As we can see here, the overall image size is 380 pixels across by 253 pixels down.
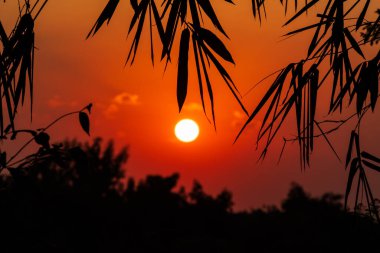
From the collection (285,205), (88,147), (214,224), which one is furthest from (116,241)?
(88,147)

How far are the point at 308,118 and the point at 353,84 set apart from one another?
13.4 inches

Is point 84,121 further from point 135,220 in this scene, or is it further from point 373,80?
point 135,220

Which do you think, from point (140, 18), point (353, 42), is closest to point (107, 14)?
point (140, 18)

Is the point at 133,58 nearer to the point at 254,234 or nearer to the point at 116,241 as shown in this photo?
the point at 116,241

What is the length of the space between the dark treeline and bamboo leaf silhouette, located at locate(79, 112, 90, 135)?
0.40 feet

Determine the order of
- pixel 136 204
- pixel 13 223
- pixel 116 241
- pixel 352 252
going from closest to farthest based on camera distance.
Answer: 1. pixel 13 223
2. pixel 352 252
3. pixel 116 241
4. pixel 136 204

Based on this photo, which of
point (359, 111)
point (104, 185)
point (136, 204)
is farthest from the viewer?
point (104, 185)

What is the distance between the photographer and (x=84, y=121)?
8.68 ft

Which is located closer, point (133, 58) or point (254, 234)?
point (133, 58)

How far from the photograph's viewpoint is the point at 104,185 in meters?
34.2

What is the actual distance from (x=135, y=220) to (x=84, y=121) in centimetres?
1138

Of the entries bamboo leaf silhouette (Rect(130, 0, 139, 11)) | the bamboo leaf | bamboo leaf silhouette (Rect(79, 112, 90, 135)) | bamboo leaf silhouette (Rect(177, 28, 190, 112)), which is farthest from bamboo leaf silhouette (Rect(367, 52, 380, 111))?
bamboo leaf silhouette (Rect(79, 112, 90, 135))

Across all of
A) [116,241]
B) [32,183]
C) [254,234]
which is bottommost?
[32,183]

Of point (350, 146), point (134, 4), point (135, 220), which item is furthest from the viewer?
point (135, 220)
